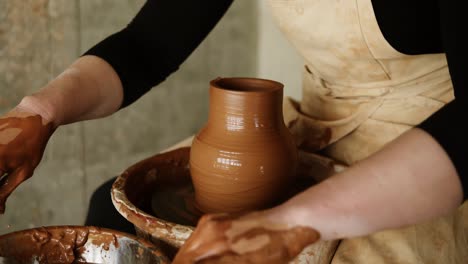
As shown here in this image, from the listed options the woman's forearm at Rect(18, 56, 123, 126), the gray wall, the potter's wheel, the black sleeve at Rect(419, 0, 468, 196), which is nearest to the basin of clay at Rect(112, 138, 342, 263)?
the potter's wheel

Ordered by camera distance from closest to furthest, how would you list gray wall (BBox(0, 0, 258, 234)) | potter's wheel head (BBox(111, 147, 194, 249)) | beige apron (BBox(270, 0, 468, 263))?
potter's wheel head (BBox(111, 147, 194, 249)) → beige apron (BBox(270, 0, 468, 263)) → gray wall (BBox(0, 0, 258, 234))

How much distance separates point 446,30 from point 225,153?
453mm

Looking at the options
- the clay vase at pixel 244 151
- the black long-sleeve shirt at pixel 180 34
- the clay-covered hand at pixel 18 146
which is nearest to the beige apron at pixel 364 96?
the black long-sleeve shirt at pixel 180 34

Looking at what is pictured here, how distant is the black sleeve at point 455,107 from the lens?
81 cm

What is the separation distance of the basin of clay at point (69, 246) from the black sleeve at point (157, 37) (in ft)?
1.42

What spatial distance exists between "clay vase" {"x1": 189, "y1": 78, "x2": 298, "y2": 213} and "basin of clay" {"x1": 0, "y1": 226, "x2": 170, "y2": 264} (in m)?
0.20

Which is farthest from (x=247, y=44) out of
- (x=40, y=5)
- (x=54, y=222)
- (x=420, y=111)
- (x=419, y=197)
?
(x=419, y=197)

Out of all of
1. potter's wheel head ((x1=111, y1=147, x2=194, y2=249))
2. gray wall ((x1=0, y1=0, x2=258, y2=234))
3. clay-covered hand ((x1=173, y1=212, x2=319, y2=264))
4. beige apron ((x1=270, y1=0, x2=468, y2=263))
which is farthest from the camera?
gray wall ((x1=0, y1=0, x2=258, y2=234))

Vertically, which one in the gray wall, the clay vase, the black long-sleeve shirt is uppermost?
the black long-sleeve shirt

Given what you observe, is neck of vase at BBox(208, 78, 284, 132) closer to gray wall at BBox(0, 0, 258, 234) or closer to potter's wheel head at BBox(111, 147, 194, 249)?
potter's wheel head at BBox(111, 147, 194, 249)

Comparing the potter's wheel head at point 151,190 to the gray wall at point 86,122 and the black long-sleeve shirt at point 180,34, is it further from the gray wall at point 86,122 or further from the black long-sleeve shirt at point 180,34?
the gray wall at point 86,122

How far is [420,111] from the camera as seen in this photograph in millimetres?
1207

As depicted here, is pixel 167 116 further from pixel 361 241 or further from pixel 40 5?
pixel 361 241

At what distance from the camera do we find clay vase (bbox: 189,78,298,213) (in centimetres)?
109
